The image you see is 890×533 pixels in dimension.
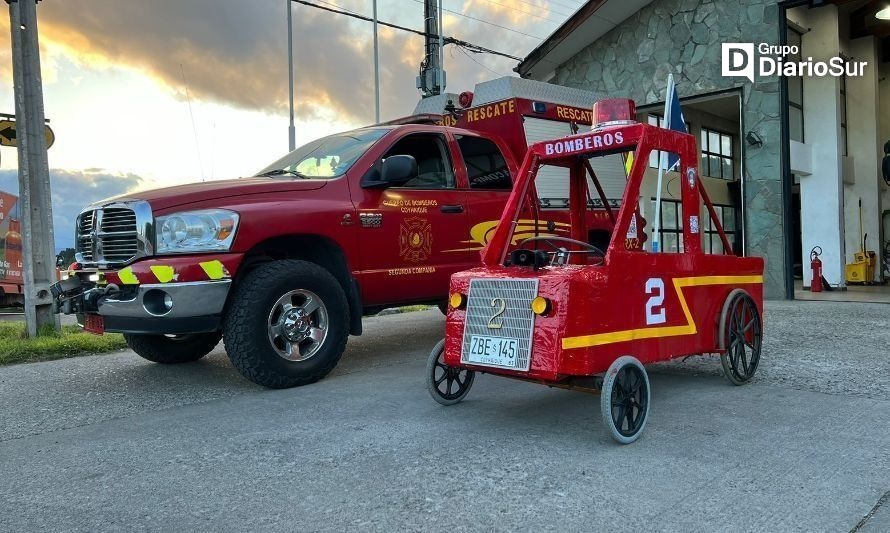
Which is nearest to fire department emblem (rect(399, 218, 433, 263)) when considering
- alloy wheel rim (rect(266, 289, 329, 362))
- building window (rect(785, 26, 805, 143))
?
alloy wheel rim (rect(266, 289, 329, 362))

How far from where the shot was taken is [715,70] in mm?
14117

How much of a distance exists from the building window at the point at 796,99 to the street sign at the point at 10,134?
14.5 metres

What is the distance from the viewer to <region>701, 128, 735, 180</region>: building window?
20172mm

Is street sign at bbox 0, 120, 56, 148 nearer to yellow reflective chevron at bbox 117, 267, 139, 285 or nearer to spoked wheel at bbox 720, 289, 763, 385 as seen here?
yellow reflective chevron at bbox 117, 267, 139, 285

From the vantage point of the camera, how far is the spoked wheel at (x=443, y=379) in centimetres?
437

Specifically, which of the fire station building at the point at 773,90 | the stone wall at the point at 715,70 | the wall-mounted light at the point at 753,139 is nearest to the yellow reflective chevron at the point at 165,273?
the fire station building at the point at 773,90

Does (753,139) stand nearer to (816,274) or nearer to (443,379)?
(816,274)

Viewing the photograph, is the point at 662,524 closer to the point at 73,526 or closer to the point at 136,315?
the point at 73,526

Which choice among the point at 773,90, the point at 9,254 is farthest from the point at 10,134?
the point at 773,90

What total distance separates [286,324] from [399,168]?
1.54 m

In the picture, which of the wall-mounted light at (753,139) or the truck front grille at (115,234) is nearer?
the truck front grille at (115,234)

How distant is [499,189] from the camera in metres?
6.77

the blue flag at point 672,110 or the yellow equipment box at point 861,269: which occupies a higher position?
the blue flag at point 672,110

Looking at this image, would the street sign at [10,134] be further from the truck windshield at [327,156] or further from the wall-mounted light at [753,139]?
the wall-mounted light at [753,139]
